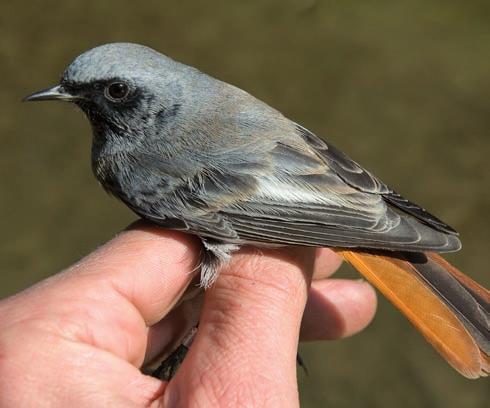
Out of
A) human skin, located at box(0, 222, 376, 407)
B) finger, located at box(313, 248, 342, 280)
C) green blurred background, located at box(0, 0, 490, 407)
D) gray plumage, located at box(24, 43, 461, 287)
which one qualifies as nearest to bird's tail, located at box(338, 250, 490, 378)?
gray plumage, located at box(24, 43, 461, 287)

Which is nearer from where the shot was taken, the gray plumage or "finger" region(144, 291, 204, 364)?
the gray plumage

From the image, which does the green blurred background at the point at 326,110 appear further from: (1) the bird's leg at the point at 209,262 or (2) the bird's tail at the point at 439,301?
(2) the bird's tail at the point at 439,301

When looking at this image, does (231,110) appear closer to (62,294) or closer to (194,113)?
(194,113)

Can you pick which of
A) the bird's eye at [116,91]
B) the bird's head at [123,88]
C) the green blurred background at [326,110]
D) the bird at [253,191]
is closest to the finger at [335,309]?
the bird at [253,191]

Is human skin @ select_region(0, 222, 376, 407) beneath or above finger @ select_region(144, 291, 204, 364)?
above

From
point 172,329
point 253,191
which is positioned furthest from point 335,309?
point 253,191

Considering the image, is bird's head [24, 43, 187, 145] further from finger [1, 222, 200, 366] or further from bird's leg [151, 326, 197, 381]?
bird's leg [151, 326, 197, 381]

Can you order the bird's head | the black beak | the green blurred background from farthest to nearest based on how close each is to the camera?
the green blurred background → the black beak → the bird's head
